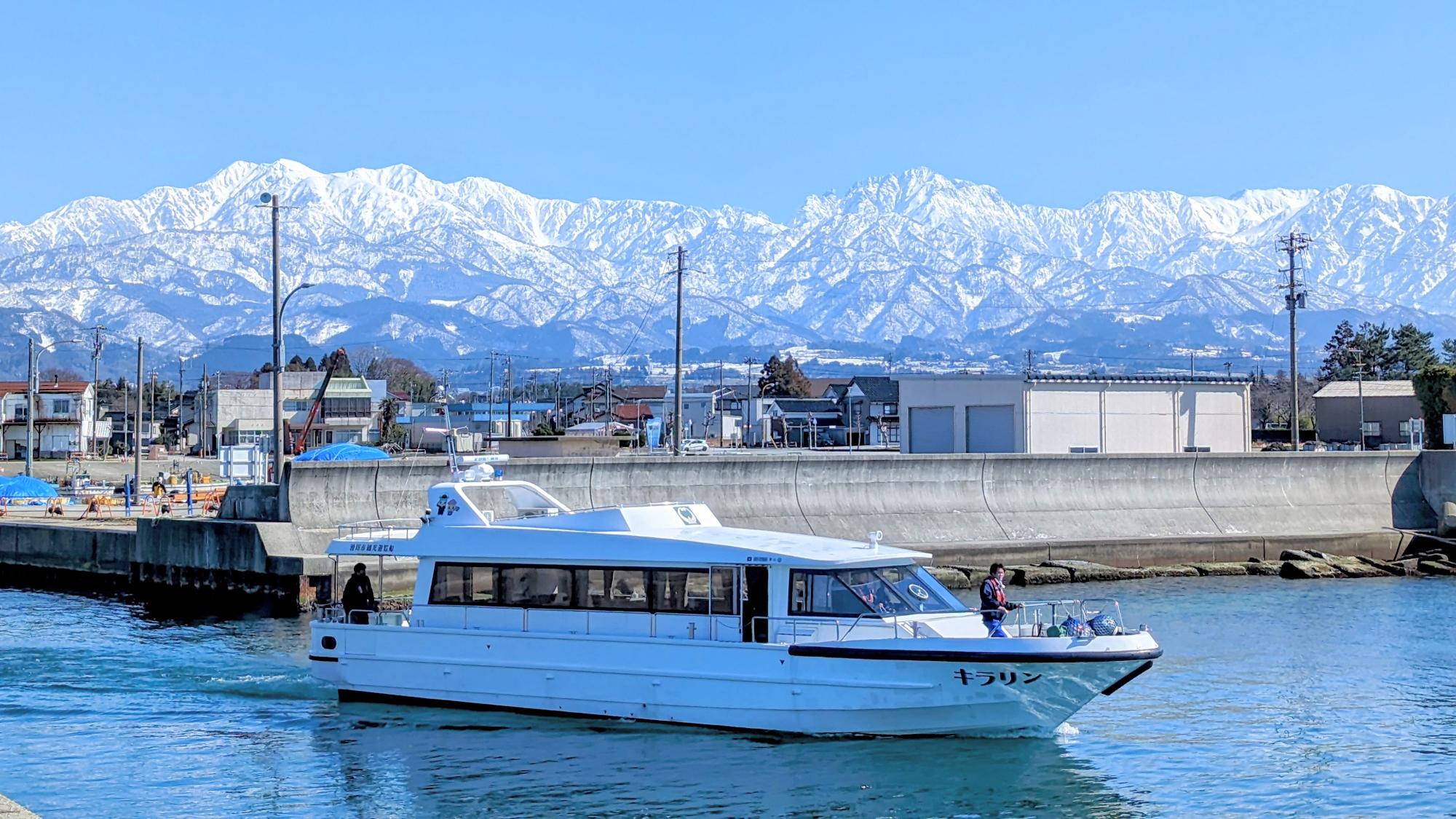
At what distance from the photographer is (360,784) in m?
19.1

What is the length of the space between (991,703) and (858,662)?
5.79 ft

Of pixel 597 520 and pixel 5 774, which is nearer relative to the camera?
pixel 5 774

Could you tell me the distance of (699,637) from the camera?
2077 centimetres

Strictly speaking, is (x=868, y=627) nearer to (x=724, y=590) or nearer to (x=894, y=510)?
(x=724, y=590)

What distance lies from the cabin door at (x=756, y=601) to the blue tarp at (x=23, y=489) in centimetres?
3376

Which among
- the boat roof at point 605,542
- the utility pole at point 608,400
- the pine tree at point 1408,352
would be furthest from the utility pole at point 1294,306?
the pine tree at point 1408,352

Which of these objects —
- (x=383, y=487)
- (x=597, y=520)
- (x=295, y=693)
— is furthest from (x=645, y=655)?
(x=383, y=487)

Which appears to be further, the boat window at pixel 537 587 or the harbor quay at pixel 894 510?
the harbor quay at pixel 894 510

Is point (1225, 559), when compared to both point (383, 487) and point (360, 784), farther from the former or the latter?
point (360, 784)

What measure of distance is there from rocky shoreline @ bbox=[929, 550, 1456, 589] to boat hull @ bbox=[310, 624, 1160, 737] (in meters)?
14.3

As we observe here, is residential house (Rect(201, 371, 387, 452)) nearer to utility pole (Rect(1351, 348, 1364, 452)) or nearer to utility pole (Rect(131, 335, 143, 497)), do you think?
utility pole (Rect(131, 335, 143, 497))

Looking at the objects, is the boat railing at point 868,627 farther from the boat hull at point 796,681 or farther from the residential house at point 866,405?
the residential house at point 866,405

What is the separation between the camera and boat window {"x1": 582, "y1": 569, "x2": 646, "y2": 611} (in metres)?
21.1

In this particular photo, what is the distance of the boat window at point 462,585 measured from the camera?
72.6 feet
